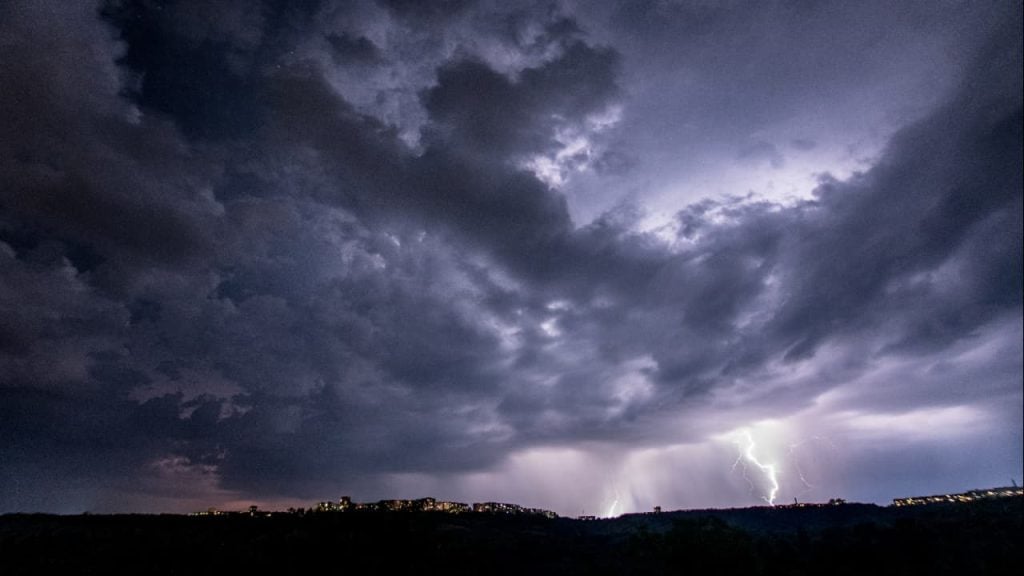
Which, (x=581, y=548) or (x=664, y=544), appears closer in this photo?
(x=664, y=544)

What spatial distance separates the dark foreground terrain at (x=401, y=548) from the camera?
9844 centimetres

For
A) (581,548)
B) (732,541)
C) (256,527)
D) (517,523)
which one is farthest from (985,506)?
(256,527)

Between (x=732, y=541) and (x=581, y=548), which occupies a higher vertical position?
(x=732, y=541)

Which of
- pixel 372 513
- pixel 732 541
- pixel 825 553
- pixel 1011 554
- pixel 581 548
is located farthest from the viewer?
pixel 372 513

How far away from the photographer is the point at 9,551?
111 m

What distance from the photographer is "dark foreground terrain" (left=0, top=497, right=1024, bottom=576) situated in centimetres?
9844

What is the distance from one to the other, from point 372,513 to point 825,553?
451 feet

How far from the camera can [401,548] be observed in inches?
4993

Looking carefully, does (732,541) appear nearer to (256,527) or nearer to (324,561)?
(324,561)

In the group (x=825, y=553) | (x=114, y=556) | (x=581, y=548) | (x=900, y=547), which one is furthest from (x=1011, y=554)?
(x=114, y=556)

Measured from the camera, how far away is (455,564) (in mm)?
108812

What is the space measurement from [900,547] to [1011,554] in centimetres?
1889

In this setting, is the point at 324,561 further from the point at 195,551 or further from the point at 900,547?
the point at 900,547

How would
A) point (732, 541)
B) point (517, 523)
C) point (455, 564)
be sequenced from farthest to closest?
point (517, 523), point (455, 564), point (732, 541)
